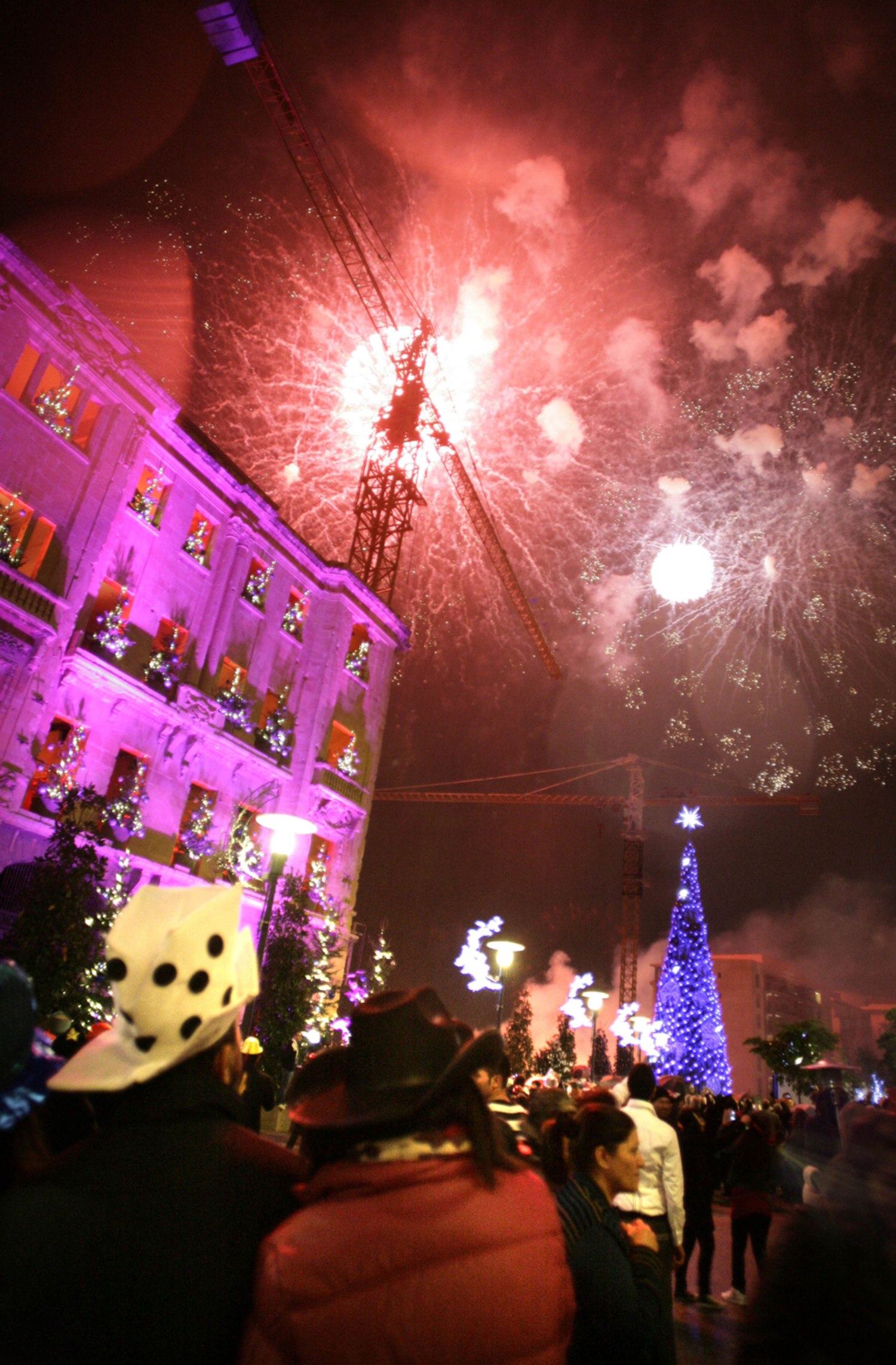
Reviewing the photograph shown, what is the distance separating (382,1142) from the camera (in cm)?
192

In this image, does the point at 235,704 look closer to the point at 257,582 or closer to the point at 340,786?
the point at 257,582

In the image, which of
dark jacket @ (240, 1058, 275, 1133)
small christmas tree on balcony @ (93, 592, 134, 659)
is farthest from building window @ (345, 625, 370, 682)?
dark jacket @ (240, 1058, 275, 1133)

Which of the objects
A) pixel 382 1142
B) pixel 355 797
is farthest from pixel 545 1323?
pixel 355 797

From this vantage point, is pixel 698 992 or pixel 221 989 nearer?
pixel 221 989

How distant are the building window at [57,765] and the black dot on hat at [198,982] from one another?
55.9ft

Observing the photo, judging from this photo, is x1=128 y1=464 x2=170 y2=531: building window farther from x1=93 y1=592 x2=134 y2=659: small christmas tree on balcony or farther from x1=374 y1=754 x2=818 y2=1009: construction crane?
x1=374 y1=754 x2=818 y2=1009: construction crane

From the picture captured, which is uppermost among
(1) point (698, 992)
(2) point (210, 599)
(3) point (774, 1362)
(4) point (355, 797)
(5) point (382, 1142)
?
(2) point (210, 599)

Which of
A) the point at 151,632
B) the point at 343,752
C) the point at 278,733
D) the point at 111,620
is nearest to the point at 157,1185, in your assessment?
the point at 111,620

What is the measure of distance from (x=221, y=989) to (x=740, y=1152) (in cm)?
822

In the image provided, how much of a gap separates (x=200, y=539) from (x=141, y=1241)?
23881 mm

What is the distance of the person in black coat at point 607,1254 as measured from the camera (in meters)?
2.81

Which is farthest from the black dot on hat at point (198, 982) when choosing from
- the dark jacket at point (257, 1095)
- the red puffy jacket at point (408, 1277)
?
the dark jacket at point (257, 1095)

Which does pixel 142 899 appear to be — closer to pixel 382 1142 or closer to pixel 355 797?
pixel 382 1142

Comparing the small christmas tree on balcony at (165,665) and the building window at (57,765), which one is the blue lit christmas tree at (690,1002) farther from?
the building window at (57,765)
